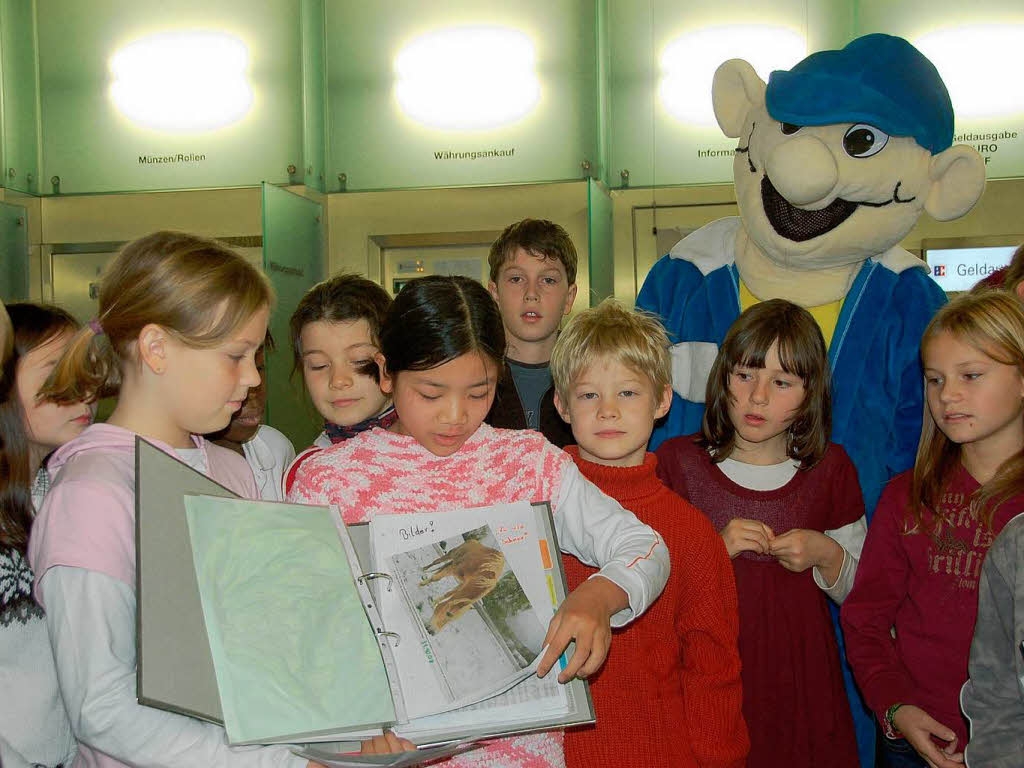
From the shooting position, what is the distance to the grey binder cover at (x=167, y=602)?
1.11 meters

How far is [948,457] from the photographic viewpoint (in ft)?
6.79

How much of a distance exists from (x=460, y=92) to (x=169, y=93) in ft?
4.15

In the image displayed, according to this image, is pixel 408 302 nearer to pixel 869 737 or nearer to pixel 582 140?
pixel 869 737

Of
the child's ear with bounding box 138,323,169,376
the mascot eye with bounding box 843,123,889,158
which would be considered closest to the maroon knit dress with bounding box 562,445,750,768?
the child's ear with bounding box 138,323,169,376

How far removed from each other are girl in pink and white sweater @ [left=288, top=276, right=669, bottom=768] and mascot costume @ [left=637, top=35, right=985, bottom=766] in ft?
3.17

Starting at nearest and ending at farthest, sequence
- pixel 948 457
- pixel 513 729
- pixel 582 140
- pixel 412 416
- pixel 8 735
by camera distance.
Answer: pixel 513 729
pixel 8 735
pixel 412 416
pixel 948 457
pixel 582 140

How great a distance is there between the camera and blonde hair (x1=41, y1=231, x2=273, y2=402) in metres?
1.43

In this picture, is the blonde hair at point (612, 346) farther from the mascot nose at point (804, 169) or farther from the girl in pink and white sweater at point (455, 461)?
the mascot nose at point (804, 169)

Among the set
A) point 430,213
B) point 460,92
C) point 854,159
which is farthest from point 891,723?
point 460,92

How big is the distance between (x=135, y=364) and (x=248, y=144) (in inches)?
120

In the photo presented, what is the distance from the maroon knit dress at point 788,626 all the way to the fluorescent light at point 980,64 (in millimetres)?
2471

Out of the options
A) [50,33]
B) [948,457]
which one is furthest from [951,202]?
[50,33]

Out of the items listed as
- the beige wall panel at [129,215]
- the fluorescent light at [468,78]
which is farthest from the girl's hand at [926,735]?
the beige wall panel at [129,215]

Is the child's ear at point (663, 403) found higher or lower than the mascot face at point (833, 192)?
lower
